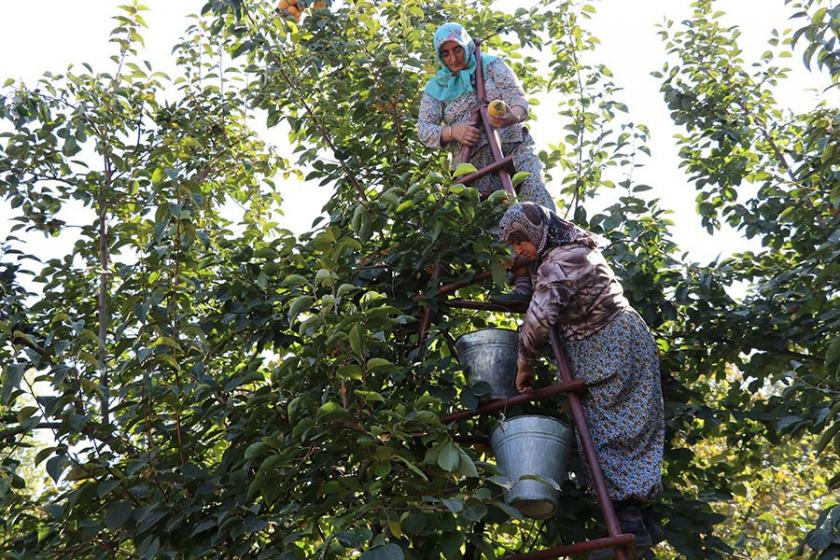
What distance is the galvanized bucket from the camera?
4016 mm

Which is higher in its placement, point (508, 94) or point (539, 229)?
point (508, 94)

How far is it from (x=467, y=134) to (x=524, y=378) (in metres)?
1.48

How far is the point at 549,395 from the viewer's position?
12.6 ft

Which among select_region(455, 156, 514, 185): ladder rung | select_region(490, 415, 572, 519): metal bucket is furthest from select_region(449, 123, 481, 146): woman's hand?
select_region(490, 415, 572, 519): metal bucket

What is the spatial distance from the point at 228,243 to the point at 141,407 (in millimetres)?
1433

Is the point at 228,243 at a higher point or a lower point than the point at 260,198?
lower

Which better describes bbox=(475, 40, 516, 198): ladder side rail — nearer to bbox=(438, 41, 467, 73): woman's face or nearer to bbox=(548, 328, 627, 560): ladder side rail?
bbox=(438, 41, 467, 73): woman's face

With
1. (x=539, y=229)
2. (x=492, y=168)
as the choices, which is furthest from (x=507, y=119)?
(x=539, y=229)

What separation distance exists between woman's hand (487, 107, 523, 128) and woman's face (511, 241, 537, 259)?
0.98 metres

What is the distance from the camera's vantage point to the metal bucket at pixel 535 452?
3670mm

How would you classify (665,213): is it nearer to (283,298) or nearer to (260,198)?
(283,298)

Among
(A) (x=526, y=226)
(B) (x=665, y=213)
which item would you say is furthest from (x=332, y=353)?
(B) (x=665, y=213)

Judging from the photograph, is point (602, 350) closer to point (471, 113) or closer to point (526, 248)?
point (526, 248)

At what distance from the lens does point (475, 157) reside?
16.4ft
